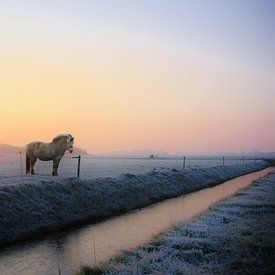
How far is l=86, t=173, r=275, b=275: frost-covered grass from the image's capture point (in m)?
11.4

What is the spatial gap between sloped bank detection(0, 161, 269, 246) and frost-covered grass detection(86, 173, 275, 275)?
524cm

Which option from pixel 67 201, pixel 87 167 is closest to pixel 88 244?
pixel 67 201

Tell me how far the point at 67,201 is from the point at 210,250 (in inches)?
368

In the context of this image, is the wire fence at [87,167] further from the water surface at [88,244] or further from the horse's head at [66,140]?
the water surface at [88,244]

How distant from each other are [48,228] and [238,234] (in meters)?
7.86

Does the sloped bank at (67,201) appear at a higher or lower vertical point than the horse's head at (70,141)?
lower

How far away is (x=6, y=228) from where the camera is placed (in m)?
16.2

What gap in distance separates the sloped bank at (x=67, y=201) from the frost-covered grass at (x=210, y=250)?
524 cm

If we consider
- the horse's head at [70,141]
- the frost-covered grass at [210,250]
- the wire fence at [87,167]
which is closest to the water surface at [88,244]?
the frost-covered grass at [210,250]

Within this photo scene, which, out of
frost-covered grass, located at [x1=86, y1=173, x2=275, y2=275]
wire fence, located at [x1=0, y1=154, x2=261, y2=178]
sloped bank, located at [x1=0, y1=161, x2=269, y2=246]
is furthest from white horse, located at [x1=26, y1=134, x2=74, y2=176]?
frost-covered grass, located at [x1=86, y1=173, x2=275, y2=275]

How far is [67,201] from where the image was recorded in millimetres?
20781

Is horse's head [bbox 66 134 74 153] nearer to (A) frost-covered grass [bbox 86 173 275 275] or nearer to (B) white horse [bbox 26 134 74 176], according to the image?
(B) white horse [bbox 26 134 74 176]

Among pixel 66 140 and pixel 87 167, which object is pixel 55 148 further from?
pixel 87 167

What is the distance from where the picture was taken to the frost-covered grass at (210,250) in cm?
1144
